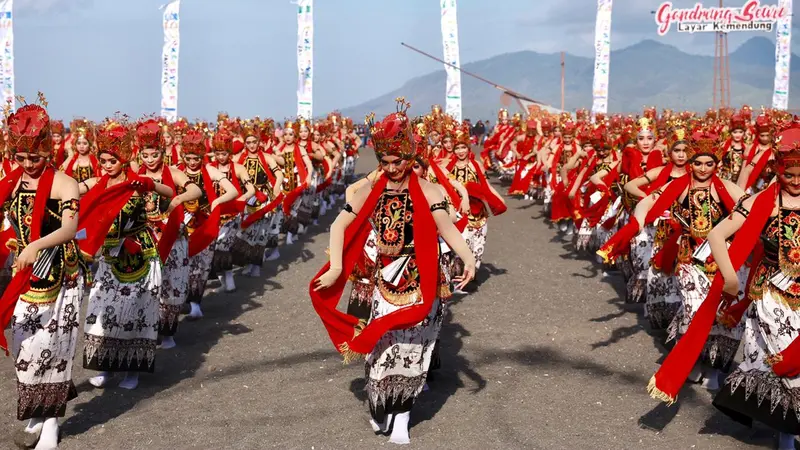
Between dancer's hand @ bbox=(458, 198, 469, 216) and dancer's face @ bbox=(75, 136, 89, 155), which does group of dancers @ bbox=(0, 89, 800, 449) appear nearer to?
dancer's hand @ bbox=(458, 198, 469, 216)

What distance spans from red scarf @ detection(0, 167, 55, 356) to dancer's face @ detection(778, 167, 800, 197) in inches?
177

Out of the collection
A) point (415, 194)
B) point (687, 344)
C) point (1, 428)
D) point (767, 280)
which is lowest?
point (1, 428)

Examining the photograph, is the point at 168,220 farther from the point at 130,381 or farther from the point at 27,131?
the point at 27,131

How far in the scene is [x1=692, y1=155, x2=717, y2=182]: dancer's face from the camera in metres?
6.90

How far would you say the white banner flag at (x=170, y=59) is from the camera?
27.1 meters

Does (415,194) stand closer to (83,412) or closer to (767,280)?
(767,280)

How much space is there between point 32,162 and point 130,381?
2266 mm

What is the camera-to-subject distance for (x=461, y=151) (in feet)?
35.9

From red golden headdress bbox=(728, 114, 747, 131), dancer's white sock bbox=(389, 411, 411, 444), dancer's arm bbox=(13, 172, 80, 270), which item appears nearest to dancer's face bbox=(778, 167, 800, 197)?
dancer's white sock bbox=(389, 411, 411, 444)

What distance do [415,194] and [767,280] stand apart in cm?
222

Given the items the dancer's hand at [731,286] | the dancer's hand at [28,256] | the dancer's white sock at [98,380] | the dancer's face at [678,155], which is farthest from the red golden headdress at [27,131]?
the dancer's face at [678,155]

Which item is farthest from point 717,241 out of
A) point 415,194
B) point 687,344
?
point 415,194

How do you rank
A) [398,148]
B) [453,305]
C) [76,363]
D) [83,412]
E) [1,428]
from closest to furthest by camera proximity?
[398,148]
[1,428]
[83,412]
[76,363]
[453,305]

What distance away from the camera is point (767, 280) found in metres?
5.34
